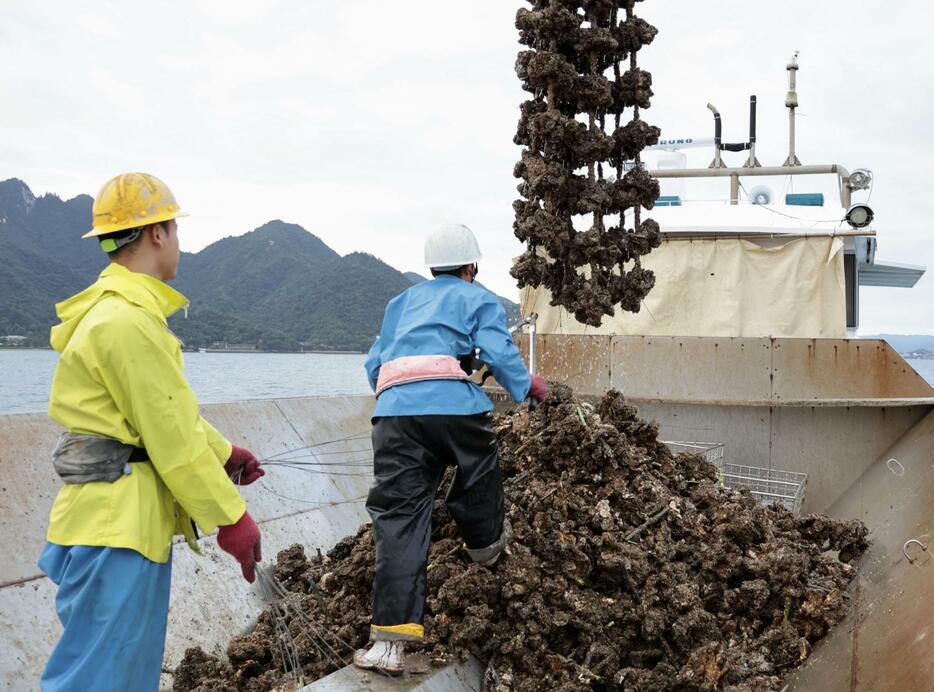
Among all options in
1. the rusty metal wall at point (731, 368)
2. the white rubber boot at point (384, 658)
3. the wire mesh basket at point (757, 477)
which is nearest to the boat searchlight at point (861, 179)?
the rusty metal wall at point (731, 368)

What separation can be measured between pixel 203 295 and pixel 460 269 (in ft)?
145

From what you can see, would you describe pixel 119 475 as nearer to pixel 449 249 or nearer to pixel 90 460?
pixel 90 460

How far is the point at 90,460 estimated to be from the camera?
2.21m

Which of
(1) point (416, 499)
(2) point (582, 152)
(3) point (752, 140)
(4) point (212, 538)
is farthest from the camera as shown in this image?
(3) point (752, 140)

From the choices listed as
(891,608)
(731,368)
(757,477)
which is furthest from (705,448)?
(891,608)

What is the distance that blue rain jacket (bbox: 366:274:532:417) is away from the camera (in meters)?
3.25

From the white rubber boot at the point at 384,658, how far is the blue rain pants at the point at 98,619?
971 millimetres

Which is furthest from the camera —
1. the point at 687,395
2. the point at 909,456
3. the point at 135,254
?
the point at 687,395

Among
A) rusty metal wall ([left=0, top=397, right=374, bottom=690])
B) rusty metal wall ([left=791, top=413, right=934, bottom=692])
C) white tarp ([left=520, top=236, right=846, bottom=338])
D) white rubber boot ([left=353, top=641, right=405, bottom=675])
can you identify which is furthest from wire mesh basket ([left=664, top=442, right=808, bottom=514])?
white rubber boot ([left=353, top=641, right=405, bottom=675])

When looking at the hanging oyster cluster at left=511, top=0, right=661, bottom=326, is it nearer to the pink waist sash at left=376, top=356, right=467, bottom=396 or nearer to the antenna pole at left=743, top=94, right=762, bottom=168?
the pink waist sash at left=376, top=356, right=467, bottom=396

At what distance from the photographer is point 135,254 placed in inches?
94.8

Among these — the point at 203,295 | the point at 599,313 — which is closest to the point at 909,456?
the point at 599,313

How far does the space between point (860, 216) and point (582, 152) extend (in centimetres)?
483

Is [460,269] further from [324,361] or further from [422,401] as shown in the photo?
[324,361]
